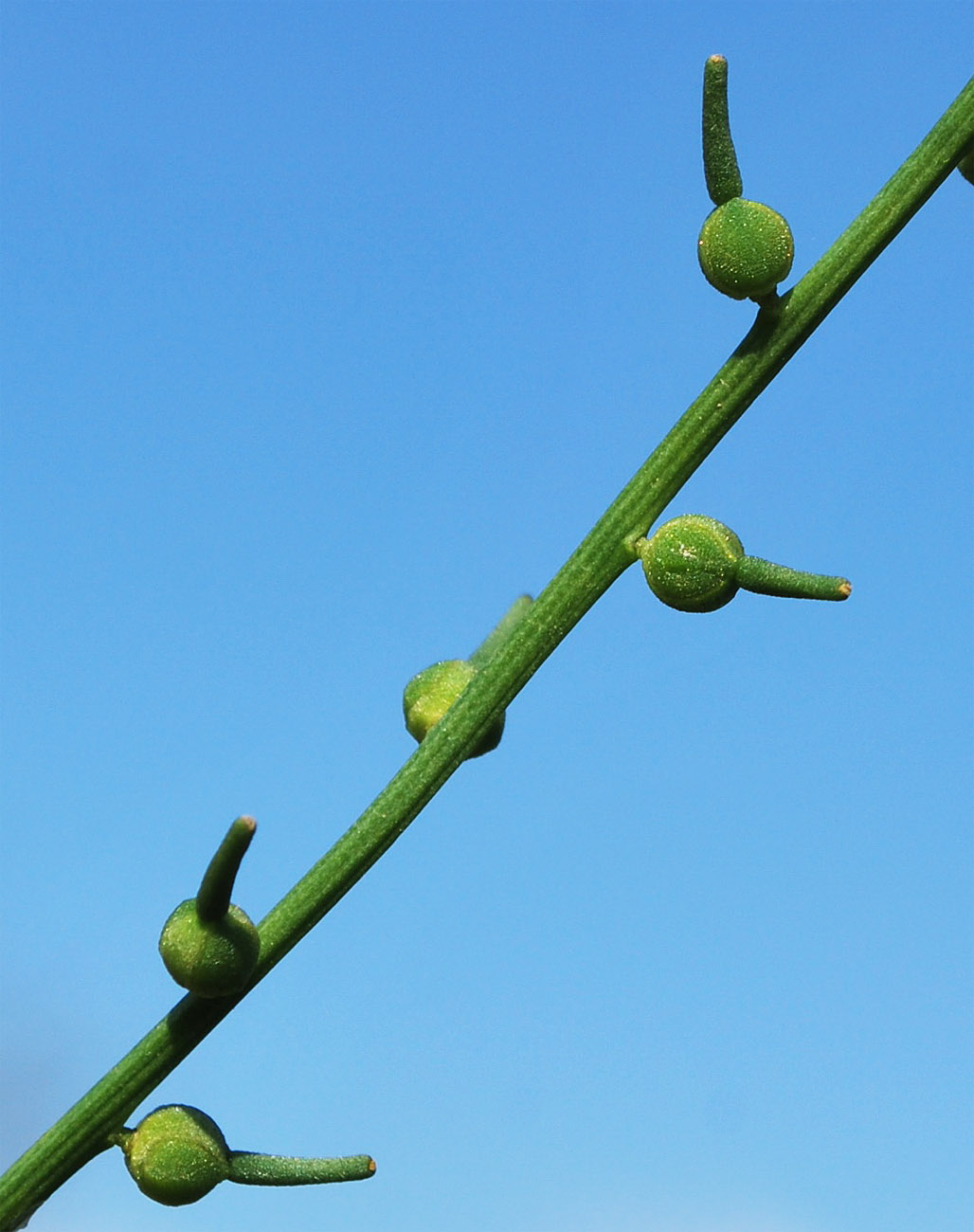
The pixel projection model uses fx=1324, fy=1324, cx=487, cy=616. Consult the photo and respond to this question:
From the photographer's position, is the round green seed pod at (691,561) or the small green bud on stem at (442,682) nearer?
the round green seed pod at (691,561)

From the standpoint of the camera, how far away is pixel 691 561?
1.53m

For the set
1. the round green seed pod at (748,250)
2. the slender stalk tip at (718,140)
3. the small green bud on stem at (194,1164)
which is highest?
the slender stalk tip at (718,140)

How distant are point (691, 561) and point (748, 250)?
1.19 feet

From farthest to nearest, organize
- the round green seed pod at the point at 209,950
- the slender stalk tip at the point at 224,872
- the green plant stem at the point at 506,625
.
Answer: the green plant stem at the point at 506,625 < the round green seed pod at the point at 209,950 < the slender stalk tip at the point at 224,872

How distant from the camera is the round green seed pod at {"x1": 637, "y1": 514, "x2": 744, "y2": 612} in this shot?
1.53 m

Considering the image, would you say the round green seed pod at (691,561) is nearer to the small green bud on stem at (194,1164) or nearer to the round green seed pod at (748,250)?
the round green seed pod at (748,250)

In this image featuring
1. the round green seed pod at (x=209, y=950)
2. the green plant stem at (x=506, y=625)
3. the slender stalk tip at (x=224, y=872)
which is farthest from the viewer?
the green plant stem at (x=506, y=625)

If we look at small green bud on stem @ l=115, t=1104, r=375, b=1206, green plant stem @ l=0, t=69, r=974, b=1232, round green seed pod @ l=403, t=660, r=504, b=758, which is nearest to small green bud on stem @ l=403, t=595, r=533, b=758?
round green seed pod @ l=403, t=660, r=504, b=758

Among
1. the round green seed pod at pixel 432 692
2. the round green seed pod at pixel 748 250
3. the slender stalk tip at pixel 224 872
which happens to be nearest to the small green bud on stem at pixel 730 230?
the round green seed pod at pixel 748 250

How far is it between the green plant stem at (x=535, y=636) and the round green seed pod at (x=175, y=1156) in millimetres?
38

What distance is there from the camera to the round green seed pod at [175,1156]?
1.51 m

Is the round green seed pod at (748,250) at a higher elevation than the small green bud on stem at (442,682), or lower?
higher

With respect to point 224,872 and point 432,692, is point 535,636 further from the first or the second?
point 224,872

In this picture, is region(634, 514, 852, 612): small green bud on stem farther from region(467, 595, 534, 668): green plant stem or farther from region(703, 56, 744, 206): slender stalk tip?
region(703, 56, 744, 206): slender stalk tip
